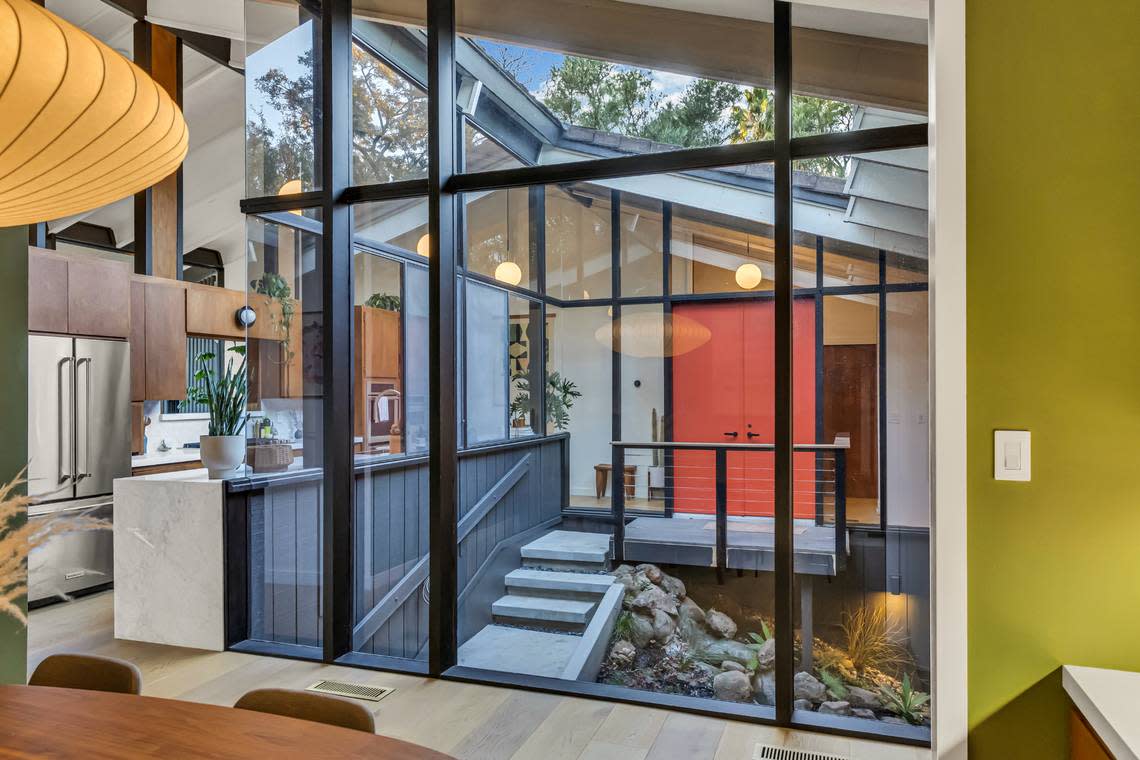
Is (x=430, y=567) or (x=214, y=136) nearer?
(x=430, y=567)

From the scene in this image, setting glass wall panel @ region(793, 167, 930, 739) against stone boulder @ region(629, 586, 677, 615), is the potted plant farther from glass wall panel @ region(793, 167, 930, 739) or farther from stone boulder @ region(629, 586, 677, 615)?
glass wall panel @ region(793, 167, 930, 739)

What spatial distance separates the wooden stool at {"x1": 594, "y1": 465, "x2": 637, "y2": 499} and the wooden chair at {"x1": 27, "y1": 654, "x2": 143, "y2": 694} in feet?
6.08

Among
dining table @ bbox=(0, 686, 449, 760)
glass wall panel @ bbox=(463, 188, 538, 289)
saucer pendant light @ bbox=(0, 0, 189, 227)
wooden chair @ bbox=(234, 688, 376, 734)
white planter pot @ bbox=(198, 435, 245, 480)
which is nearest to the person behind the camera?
saucer pendant light @ bbox=(0, 0, 189, 227)

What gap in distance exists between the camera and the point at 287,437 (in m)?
3.68

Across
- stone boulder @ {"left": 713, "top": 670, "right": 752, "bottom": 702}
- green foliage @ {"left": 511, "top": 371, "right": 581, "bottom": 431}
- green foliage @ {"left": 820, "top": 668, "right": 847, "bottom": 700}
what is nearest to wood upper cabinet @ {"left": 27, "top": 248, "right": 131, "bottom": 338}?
green foliage @ {"left": 511, "top": 371, "right": 581, "bottom": 431}

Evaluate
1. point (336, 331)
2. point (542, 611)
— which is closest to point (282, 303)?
point (336, 331)

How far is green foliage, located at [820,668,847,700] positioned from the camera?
2.77m

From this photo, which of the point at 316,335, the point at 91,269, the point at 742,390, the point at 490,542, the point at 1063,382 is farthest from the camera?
the point at 91,269

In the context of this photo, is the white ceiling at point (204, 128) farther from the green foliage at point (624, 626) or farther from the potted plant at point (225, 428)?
the green foliage at point (624, 626)

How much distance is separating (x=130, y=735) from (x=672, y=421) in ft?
7.11

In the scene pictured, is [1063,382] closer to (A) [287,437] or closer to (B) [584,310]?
(B) [584,310]

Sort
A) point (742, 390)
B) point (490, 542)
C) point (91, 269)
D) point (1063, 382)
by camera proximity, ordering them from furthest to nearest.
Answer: point (91, 269) → point (490, 542) → point (742, 390) → point (1063, 382)

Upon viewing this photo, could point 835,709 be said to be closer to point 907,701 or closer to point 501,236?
point 907,701

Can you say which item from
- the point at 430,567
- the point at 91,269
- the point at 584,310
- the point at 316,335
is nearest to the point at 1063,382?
the point at 584,310
